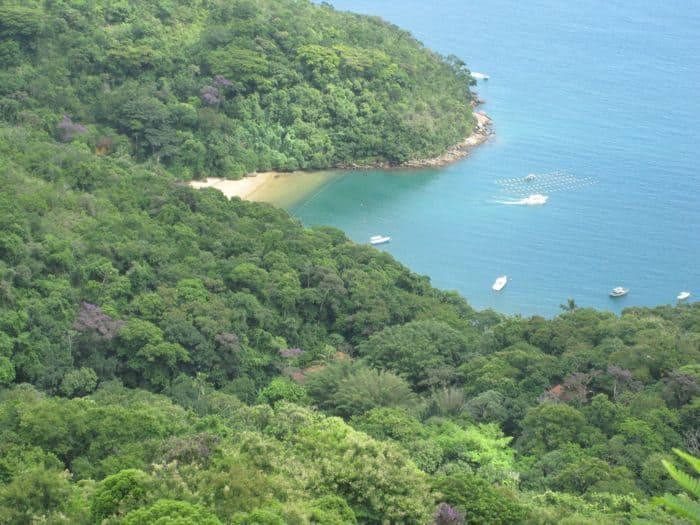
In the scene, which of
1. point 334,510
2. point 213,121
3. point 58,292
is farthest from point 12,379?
point 213,121

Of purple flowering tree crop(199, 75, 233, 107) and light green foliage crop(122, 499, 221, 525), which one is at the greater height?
light green foliage crop(122, 499, 221, 525)

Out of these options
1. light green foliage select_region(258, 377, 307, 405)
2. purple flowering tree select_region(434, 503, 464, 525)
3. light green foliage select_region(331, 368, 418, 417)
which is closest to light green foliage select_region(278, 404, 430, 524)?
purple flowering tree select_region(434, 503, 464, 525)

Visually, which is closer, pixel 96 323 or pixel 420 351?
pixel 96 323

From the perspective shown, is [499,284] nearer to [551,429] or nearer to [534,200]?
[534,200]

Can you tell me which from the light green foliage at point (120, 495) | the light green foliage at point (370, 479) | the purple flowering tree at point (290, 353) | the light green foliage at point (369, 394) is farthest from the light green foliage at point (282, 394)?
the light green foliage at point (120, 495)

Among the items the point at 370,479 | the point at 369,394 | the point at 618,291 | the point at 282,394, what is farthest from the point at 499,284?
the point at 370,479

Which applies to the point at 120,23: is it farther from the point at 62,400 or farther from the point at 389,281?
the point at 62,400

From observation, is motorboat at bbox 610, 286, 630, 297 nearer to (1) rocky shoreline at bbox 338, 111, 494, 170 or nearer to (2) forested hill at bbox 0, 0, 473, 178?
(1) rocky shoreline at bbox 338, 111, 494, 170
